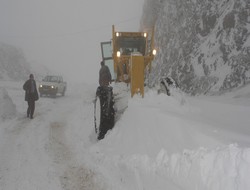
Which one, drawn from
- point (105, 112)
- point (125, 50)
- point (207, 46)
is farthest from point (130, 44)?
point (207, 46)

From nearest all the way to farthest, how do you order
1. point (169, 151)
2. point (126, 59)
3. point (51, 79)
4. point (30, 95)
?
point (169, 151) → point (126, 59) → point (30, 95) → point (51, 79)

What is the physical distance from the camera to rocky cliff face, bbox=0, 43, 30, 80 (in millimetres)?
56528

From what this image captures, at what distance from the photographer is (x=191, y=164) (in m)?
4.98

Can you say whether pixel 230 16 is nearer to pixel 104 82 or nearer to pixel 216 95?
pixel 216 95

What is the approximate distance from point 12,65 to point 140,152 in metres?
56.5

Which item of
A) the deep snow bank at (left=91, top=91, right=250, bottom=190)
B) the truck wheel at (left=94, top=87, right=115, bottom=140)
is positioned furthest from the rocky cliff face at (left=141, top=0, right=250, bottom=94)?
the deep snow bank at (left=91, top=91, right=250, bottom=190)

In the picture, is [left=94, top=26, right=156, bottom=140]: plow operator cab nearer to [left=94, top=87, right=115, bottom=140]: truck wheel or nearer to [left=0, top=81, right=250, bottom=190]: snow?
[left=94, top=87, right=115, bottom=140]: truck wheel

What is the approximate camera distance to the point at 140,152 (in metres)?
7.18

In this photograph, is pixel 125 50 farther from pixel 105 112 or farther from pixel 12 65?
pixel 12 65

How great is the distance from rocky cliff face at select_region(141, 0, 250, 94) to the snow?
9181 mm

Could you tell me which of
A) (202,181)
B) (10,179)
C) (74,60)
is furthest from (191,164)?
(74,60)

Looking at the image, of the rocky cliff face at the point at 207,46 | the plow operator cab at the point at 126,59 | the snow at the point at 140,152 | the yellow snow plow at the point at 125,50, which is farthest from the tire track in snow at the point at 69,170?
the rocky cliff face at the point at 207,46

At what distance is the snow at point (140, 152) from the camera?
4621mm

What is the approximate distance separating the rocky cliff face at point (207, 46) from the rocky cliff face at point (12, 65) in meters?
32.6
